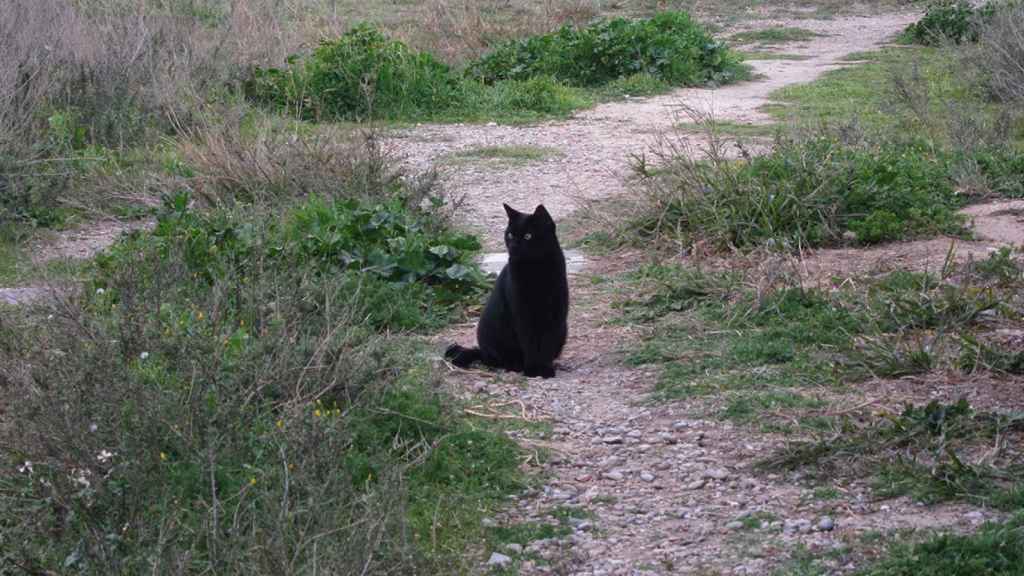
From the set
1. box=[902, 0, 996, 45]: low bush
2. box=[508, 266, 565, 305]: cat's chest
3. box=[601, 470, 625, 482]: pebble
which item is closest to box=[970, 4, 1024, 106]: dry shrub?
box=[902, 0, 996, 45]: low bush

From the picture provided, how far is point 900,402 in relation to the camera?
16.5 feet

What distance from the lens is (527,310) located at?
6086mm

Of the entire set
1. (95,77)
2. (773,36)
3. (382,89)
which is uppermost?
(95,77)

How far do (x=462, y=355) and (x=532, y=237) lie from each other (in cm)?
70

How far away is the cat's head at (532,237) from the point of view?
20.6 feet

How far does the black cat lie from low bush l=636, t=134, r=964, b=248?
1.82 meters

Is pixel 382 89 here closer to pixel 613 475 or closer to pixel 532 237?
pixel 532 237

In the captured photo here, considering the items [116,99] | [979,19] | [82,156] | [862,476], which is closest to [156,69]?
[116,99]

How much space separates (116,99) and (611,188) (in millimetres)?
4574

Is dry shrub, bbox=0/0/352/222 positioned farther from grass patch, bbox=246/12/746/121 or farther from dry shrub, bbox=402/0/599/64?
dry shrub, bbox=402/0/599/64

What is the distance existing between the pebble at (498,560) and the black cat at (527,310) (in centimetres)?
210

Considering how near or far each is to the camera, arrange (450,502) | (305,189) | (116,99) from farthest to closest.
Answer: (116,99) < (305,189) < (450,502)

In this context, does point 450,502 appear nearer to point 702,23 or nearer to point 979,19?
point 979,19

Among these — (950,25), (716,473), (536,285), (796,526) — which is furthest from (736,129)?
(796,526)
